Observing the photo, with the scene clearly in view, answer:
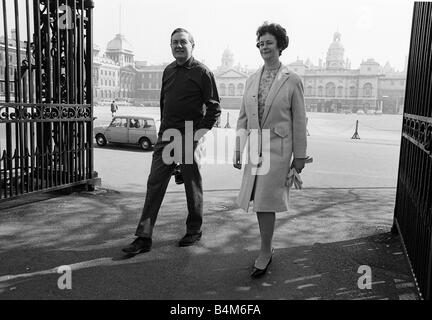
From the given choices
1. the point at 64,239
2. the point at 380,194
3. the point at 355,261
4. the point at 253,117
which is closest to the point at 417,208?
the point at 355,261

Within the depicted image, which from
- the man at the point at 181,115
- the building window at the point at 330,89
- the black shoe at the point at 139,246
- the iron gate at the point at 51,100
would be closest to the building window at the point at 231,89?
the building window at the point at 330,89

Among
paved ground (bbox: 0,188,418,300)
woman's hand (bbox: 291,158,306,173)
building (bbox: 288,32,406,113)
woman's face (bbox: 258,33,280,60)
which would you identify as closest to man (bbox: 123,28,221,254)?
paved ground (bbox: 0,188,418,300)

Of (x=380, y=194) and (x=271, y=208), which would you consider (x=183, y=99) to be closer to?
(x=271, y=208)

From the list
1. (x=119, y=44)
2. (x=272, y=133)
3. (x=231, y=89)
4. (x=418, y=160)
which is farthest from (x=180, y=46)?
(x=119, y=44)

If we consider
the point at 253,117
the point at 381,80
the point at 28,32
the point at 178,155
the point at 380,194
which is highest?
the point at 381,80

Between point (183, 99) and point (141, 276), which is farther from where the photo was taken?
point (183, 99)

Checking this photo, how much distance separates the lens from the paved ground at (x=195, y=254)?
317cm

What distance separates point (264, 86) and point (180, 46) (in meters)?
1.02

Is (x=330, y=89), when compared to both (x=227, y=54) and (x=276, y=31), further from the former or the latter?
(x=276, y=31)

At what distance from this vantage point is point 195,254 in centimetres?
395

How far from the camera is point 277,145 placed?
136 inches

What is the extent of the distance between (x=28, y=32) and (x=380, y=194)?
20.0 ft

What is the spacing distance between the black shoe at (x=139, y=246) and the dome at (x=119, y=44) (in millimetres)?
137201

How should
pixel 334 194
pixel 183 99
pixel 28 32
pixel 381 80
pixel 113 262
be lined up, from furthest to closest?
1. pixel 381 80
2. pixel 334 194
3. pixel 28 32
4. pixel 183 99
5. pixel 113 262
